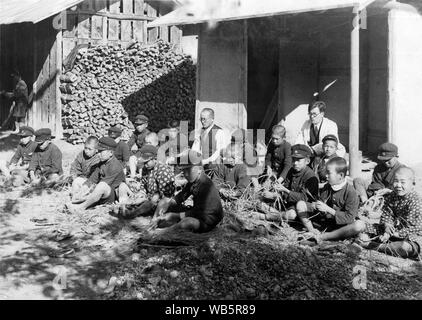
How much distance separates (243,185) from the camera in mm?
8180

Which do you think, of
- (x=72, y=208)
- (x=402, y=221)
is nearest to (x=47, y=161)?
(x=72, y=208)

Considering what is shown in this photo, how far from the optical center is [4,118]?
673 inches

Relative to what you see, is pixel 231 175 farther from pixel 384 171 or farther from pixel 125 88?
pixel 125 88

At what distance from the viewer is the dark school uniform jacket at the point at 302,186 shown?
7406 mm

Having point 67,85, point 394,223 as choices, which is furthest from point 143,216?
point 67,85

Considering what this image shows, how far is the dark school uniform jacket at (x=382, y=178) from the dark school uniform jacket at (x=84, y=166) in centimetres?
429

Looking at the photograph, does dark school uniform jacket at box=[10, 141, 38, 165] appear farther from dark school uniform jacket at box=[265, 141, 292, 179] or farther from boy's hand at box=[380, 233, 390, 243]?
boy's hand at box=[380, 233, 390, 243]

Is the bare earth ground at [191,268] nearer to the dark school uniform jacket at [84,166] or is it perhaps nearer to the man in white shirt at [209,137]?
the dark school uniform jacket at [84,166]

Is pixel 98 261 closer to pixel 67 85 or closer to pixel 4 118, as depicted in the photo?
pixel 67 85

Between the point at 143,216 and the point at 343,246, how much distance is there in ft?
9.60

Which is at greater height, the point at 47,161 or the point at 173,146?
the point at 173,146

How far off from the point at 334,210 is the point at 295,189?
1044 millimetres

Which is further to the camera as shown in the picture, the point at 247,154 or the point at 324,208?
the point at 247,154

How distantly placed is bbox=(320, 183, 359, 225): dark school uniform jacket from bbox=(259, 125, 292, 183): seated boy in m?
1.45
